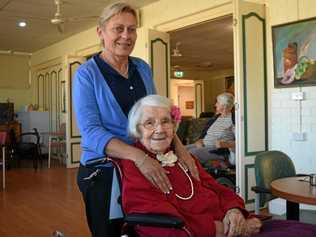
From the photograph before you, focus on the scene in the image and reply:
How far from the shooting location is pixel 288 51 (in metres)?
4.44

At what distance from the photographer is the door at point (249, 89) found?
441 centimetres

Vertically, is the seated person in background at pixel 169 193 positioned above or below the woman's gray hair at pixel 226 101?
below

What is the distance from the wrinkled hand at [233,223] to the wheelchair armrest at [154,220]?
32 centimetres

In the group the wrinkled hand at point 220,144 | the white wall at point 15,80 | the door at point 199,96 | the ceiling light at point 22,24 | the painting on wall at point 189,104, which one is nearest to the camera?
the wrinkled hand at point 220,144

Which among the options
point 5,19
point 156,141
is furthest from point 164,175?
point 5,19

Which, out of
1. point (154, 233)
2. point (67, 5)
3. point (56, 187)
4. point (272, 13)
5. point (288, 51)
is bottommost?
point (56, 187)

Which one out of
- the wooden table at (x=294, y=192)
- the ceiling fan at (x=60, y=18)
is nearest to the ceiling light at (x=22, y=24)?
the ceiling fan at (x=60, y=18)

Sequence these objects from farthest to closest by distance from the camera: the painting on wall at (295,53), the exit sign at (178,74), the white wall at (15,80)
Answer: the exit sign at (178,74)
the white wall at (15,80)
the painting on wall at (295,53)

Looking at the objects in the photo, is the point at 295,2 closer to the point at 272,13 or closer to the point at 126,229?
the point at 272,13

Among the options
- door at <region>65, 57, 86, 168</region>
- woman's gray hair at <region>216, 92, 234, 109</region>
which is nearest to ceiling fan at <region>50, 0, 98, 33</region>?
door at <region>65, 57, 86, 168</region>

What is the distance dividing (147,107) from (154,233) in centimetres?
53

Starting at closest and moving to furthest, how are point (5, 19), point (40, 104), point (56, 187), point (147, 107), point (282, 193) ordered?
point (147, 107), point (282, 193), point (56, 187), point (5, 19), point (40, 104)

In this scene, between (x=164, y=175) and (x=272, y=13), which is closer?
(x=164, y=175)

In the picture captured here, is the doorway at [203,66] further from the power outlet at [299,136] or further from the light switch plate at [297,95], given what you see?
the light switch plate at [297,95]
